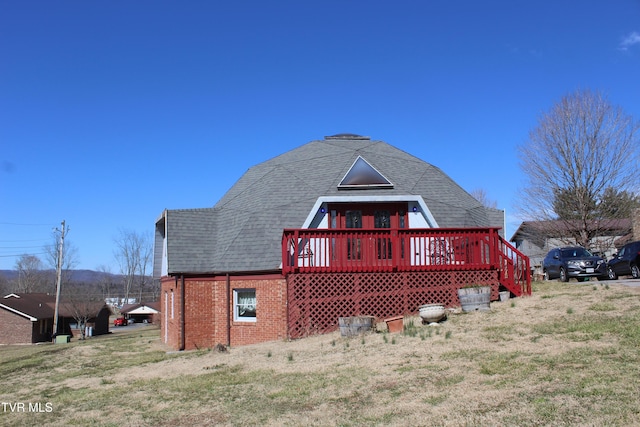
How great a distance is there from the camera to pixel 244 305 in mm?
16516

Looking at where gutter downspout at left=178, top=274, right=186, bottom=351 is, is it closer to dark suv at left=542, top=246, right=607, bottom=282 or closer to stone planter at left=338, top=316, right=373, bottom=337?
stone planter at left=338, top=316, right=373, bottom=337

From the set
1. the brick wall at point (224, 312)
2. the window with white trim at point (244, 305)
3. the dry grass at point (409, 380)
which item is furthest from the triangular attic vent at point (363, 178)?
the dry grass at point (409, 380)

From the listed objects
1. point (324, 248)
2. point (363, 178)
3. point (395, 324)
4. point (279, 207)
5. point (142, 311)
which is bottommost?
point (142, 311)

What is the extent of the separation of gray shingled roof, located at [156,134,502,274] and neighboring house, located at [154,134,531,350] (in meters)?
0.05

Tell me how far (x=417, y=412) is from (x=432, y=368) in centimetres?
203

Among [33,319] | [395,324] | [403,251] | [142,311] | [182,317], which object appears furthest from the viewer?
[142,311]

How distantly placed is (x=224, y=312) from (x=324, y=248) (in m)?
4.33

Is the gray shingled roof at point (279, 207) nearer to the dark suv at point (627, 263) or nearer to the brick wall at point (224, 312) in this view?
the brick wall at point (224, 312)

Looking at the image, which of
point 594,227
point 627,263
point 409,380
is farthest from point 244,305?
point 594,227

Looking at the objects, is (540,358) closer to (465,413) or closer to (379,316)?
(465,413)

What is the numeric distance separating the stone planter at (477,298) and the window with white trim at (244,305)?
6704 millimetres

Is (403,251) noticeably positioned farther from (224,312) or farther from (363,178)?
(224,312)

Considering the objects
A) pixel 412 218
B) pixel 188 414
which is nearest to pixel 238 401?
pixel 188 414

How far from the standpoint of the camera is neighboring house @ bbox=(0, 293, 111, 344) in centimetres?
5003
